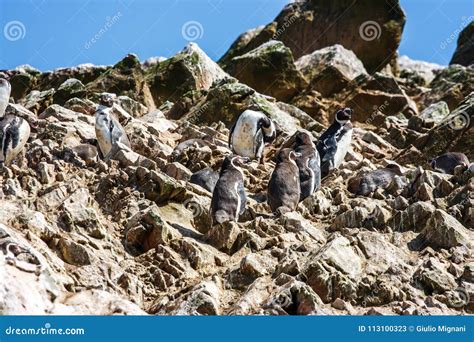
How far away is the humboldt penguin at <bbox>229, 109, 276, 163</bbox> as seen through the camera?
1980cm

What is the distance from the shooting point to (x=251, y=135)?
19.9 metres

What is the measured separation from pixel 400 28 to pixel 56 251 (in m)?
22.3

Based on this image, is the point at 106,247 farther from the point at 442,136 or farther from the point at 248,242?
the point at 442,136

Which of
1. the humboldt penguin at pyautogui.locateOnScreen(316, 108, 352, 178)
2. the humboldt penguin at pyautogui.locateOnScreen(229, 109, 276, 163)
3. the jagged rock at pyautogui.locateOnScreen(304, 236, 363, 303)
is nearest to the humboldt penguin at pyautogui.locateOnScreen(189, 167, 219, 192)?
the humboldt penguin at pyautogui.locateOnScreen(229, 109, 276, 163)

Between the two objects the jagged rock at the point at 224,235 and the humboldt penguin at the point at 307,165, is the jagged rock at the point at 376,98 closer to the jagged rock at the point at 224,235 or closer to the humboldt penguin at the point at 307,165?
the humboldt penguin at the point at 307,165

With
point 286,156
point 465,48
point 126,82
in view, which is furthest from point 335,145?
point 465,48

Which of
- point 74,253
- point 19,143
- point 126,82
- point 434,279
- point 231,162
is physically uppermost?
→ point 126,82

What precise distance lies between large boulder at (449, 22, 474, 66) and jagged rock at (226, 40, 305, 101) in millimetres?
10875

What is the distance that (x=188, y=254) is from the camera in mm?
13312

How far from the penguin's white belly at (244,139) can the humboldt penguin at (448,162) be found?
409cm

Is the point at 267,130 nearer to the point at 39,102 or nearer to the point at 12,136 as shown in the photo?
the point at 12,136

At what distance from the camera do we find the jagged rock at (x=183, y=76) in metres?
27.2

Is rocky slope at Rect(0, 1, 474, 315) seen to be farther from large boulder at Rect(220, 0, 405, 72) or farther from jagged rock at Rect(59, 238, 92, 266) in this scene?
large boulder at Rect(220, 0, 405, 72)

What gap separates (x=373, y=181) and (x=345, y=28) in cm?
1783
